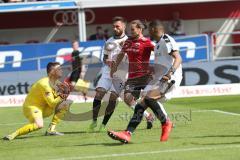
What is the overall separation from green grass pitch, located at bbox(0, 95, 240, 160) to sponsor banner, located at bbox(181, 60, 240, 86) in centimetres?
673

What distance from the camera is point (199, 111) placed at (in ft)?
57.0

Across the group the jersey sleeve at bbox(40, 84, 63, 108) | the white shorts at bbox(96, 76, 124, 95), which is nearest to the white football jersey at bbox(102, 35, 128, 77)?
the white shorts at bbox(96, 76, 124, 95)

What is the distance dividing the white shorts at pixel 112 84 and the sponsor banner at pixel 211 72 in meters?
9.87

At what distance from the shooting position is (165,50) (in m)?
11.9

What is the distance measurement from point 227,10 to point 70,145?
21.4m

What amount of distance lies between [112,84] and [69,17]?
52.4ft

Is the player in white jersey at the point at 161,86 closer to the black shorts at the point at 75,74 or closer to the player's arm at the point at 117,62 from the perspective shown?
the player's arm at the point at 117,62

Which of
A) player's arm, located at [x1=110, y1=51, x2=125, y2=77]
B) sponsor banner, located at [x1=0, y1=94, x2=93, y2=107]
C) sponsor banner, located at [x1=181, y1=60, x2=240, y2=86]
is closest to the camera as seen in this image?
player's arm, located at [x1=110, y1=51, x2=125, y2=77]

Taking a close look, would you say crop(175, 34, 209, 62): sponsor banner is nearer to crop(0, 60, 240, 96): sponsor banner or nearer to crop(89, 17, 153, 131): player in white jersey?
crop(0, 60, 240, 96): sponsor banner

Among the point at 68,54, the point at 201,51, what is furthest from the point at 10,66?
the point at 201,51

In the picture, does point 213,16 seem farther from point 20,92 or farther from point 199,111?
point 199,111

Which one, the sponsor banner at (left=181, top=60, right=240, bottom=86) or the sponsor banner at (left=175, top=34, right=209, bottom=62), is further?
the sponsor banner at (left=175, top=34, right=209, bottom=62)

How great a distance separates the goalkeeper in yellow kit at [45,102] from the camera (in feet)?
41.5

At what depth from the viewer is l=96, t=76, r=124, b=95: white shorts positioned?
1412 cm
